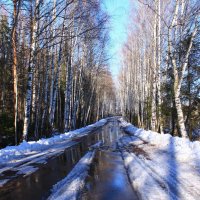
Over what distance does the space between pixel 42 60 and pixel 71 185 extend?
27850 mm

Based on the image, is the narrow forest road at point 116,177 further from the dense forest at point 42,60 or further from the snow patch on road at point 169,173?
the dense forest at point 42,60

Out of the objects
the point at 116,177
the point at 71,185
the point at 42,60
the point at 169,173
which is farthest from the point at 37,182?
the point at 42,60

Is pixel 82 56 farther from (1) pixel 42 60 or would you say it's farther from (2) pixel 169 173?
(2) pixel 169 173

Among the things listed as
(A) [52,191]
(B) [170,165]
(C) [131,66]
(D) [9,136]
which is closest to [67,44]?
(D) [9,136]

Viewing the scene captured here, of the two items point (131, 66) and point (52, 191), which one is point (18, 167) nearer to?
point (52, 191)

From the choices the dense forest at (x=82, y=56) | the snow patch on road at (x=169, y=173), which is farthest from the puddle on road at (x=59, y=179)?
the dense forest at (x=82, y=56)

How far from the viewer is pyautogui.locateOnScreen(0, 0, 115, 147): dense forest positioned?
16.9 meters

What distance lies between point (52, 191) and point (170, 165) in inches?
185

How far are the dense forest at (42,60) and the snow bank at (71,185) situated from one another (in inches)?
268

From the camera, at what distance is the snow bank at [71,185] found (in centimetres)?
637

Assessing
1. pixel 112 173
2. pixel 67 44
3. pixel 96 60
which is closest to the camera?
pixel 112 173

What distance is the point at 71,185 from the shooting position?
7.32 metres

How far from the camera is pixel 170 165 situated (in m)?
10.2

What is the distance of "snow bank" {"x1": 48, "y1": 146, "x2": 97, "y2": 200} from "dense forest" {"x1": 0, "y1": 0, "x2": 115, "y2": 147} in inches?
268
